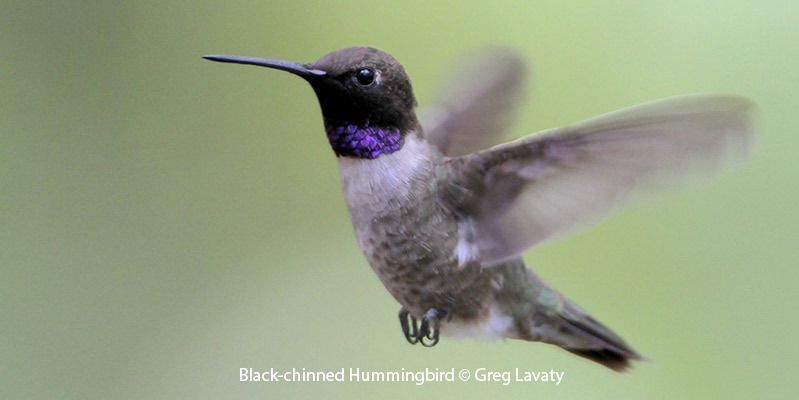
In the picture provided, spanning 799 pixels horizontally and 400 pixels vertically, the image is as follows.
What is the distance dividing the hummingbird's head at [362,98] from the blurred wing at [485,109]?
8.4 inches

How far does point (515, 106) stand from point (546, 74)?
93cm

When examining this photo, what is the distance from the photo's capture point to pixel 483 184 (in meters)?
0.98

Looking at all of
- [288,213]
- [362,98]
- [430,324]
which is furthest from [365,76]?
[288,213]

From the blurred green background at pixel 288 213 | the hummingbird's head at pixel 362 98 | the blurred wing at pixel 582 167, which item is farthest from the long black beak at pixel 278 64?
the blurred green background at pixel 288 213

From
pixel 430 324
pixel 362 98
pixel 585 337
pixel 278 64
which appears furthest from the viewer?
pixel 585 337

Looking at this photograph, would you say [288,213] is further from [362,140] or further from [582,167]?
[582,167]

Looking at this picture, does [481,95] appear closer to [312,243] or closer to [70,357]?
[312,243]

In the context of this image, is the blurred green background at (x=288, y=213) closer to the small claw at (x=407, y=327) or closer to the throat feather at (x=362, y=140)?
the small claw at (x=407, y=327)

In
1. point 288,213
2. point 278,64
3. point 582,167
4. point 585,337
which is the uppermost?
point 278,64

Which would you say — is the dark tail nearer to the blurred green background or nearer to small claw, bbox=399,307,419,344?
small claw, bbox=399,307,419,344

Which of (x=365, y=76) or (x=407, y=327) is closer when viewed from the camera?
(x=365, y=76)

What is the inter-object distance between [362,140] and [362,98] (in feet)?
0.19

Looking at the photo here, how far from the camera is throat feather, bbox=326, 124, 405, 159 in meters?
0.97

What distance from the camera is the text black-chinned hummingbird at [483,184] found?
32.5 inches
